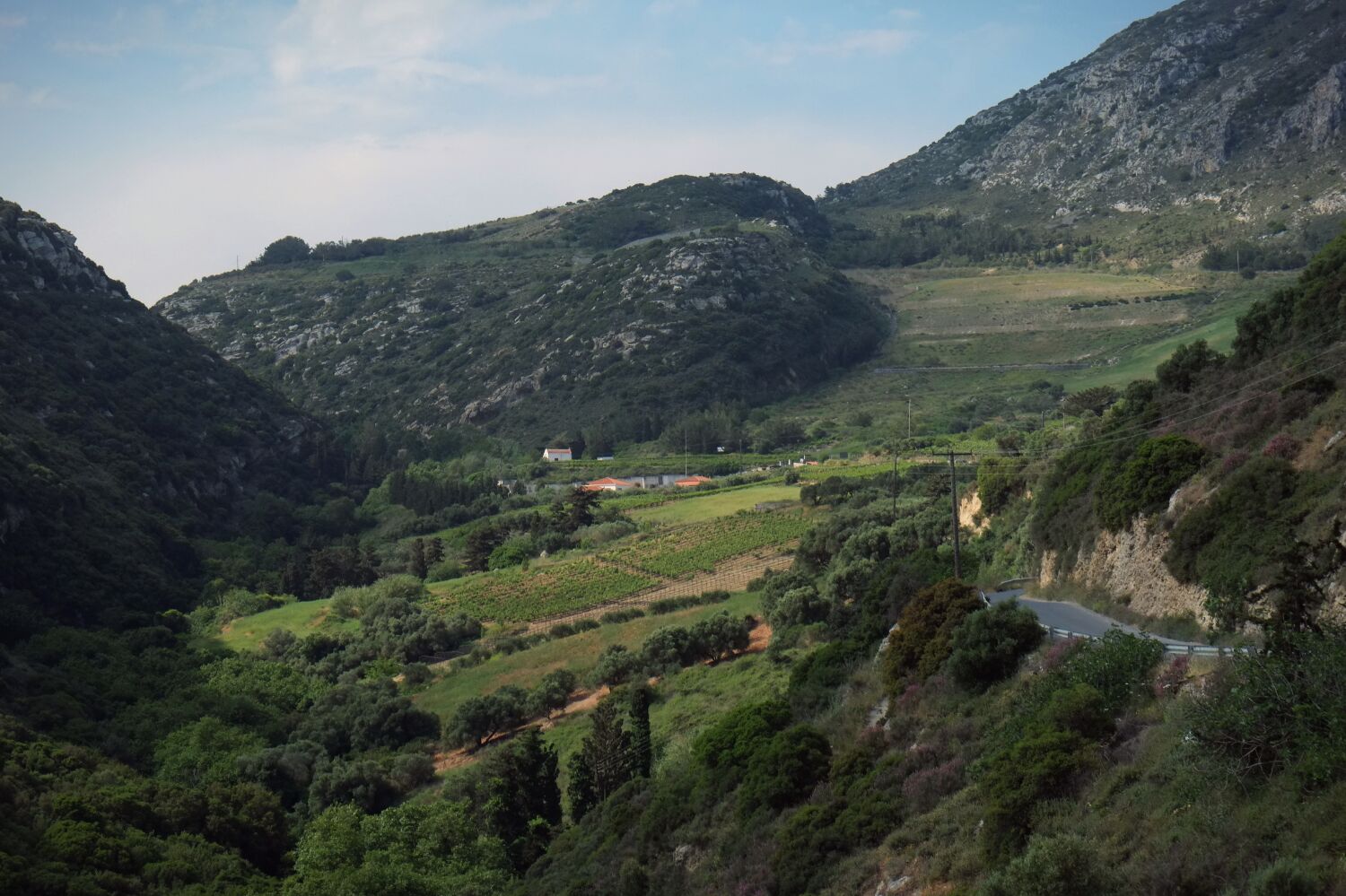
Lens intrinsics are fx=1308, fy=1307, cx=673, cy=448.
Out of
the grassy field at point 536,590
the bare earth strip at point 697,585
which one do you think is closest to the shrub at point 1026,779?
the bare earth strip at point 697,585

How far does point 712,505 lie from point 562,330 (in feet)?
226

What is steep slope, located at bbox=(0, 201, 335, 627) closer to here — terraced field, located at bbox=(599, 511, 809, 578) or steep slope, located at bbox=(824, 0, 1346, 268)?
terraced field, located at bbox=(599, 511, 809, 578)

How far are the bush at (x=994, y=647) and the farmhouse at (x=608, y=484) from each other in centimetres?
7458

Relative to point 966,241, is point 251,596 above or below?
below

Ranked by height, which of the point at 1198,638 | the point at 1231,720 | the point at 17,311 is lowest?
the point at 1198,638

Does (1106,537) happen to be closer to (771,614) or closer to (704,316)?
(771,614)

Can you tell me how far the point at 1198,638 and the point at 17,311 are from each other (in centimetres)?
9564

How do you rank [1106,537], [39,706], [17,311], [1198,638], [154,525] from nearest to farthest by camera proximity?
[1198,638], [1106,537], [39,706], [154,525], [17,311]

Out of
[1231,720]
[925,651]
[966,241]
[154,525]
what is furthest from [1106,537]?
[966,241]

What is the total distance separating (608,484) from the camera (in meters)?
99.3

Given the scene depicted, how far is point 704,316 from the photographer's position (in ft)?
471

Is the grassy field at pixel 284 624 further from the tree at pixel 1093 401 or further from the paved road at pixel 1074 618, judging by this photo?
the paved road at pixel 1074 618

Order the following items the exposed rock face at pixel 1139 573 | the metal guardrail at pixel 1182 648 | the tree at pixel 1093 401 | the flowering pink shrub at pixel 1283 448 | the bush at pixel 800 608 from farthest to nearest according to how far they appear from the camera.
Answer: the tree at pixel 1093 401 → the bush at pixel 800 608 → the flowering pink shrub at pixel 1283 448 → the exposed rock face at pixel 1139 573 → the metal guardrail at pixel 1182 648

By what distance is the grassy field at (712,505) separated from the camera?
7950 centimetres
